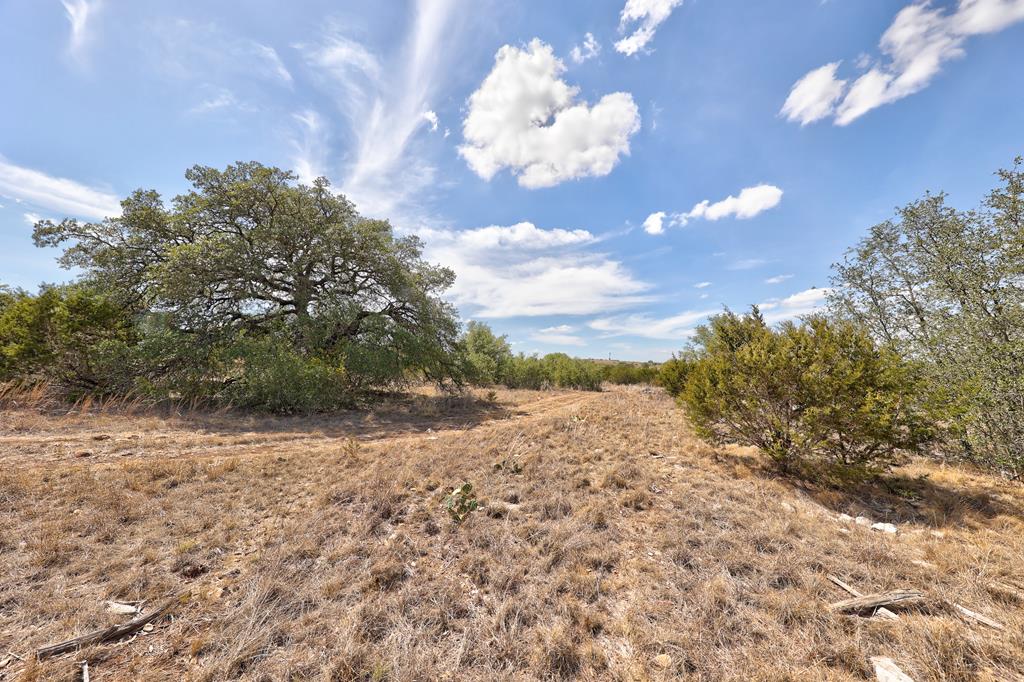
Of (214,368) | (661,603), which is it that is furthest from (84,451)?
(661,603)

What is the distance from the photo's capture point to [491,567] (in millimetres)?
3422

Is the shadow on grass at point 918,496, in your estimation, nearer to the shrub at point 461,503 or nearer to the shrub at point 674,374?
the shrub at point 461,503

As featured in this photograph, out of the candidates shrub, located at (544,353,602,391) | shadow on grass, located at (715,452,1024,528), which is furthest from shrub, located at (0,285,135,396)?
shrub, located at (544,353,602,391)

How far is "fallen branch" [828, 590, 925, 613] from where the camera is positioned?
9.25 ft

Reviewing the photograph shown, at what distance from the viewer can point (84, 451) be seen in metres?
6.04

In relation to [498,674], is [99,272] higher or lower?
higher

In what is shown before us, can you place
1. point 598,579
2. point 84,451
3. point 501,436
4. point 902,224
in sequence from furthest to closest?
point 902,224, point 501,436, point 84,451, point 598,579

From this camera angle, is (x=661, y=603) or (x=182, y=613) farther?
(x=661, y=603)

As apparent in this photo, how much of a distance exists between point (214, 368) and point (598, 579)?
13705 mm

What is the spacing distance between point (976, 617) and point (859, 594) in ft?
2.16

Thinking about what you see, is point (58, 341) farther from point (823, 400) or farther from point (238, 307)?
point (823, 400)

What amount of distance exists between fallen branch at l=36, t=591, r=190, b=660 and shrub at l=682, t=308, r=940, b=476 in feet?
25.3

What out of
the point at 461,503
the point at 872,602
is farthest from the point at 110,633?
the point at 872,602

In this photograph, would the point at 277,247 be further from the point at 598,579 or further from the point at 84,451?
the point at 598,579
